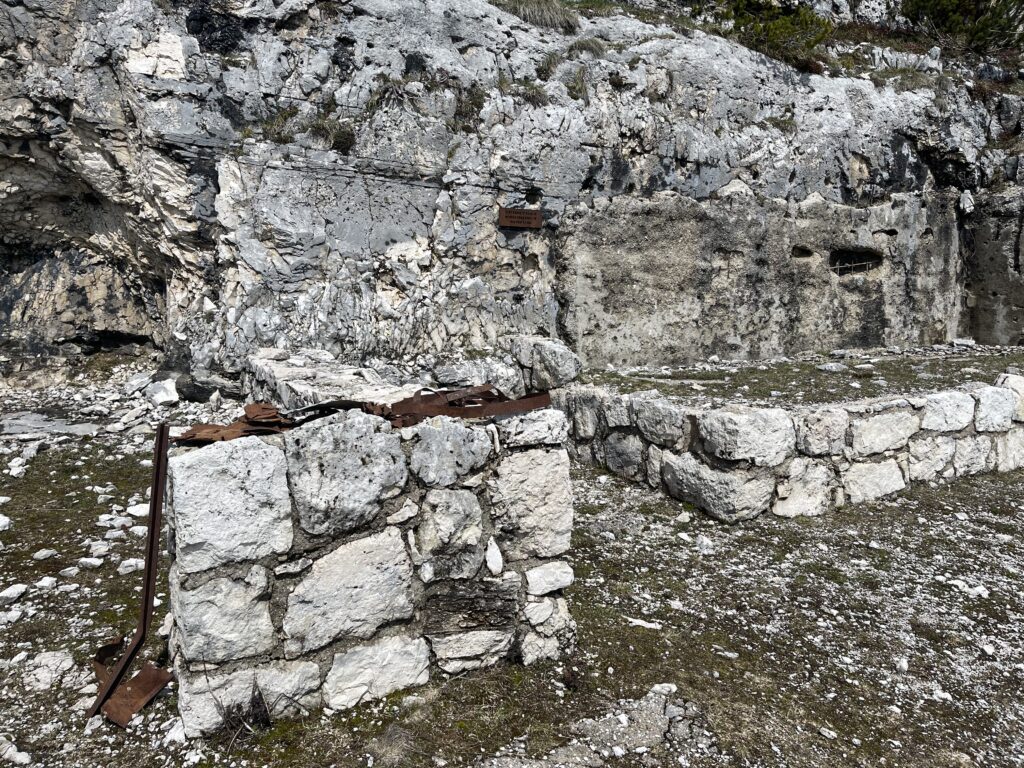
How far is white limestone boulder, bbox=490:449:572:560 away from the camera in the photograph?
2898 millimetres

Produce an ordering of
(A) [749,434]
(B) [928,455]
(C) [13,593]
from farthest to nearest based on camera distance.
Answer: (B) [928,455]
(A) [749,434]
(C) [13,593]

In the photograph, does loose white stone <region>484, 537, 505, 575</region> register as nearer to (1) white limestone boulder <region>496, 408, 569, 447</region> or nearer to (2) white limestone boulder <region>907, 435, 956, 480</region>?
(1) white limestone boulder <region>496, 408, 569, 447</region>

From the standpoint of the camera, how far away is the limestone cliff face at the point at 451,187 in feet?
25.3

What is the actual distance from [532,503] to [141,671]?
5.94 feet

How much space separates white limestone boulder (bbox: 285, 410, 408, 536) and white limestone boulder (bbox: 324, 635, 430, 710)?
54 cm

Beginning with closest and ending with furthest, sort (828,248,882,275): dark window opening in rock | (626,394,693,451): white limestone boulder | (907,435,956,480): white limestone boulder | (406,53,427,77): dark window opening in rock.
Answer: (626,394,693,451): white limestone boulder → (907,435,956,480): white limestone boulder → (406,53,427,77): dark window opening in rock → (828,248,882,275): dark window opening in rock

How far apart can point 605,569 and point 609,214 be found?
21.0ft

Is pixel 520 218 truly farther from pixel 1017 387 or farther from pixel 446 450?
pixel 446 450

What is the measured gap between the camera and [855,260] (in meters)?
10.7

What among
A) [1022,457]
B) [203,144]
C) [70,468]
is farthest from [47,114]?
[1022,457]

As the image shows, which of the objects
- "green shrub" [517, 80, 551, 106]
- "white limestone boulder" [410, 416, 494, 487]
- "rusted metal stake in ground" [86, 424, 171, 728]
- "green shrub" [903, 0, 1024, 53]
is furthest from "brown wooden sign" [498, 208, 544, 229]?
"green shrub" [903, 0, 1024, 53]

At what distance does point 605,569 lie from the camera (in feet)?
12.9

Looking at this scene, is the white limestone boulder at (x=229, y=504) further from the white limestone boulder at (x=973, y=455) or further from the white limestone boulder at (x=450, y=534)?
the white limestone boulder at (x=973, y=455)

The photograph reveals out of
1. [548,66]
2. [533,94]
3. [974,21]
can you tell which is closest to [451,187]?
[533,94]
